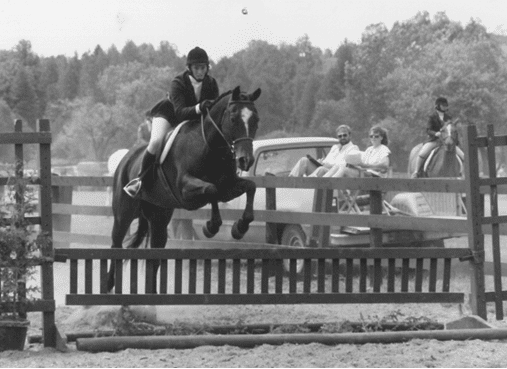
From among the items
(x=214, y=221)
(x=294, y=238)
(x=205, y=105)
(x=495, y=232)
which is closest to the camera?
(x=495, y=232)

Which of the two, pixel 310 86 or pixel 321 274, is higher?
pixel 310 86

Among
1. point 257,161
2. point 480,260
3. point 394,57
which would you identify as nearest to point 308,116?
point 394,57

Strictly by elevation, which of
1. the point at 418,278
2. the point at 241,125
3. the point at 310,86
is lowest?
the point at 418,278

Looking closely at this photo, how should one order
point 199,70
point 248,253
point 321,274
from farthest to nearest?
1. point 199,70
2. point 321,274
3. point 248,253

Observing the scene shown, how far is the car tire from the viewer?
11.8 meters

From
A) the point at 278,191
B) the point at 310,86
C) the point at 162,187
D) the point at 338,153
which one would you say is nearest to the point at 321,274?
the point at 162,187

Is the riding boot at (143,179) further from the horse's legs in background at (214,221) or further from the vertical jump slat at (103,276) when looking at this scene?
the vertical jump slat at (103,276)

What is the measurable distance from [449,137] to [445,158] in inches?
13.1

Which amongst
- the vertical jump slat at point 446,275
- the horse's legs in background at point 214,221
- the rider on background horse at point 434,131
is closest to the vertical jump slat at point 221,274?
the horse's legs in background at point 214,221

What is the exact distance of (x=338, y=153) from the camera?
1214 centimetres

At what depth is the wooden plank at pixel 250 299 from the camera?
7.05 metres

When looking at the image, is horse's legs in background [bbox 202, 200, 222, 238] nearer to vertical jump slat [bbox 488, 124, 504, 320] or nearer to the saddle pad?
the saddle pad

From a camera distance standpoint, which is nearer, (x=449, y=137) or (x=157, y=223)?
(x=157, y=223)

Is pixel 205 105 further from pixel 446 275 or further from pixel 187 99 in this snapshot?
pixel 446 275
